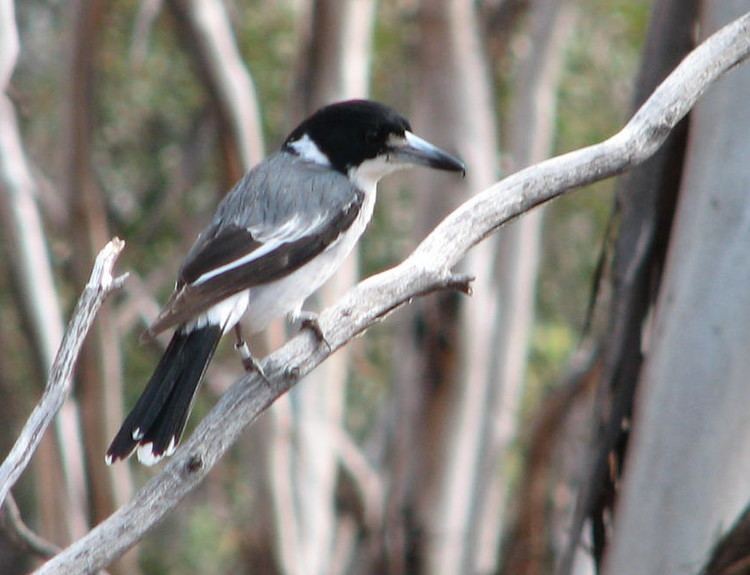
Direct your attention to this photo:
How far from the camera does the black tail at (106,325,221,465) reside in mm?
2867

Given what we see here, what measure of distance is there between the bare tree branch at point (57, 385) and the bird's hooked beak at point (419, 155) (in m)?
1.35

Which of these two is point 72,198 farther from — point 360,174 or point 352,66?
point 360,174

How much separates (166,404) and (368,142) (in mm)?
1212

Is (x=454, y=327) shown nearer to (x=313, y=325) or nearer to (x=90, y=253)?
(x=90, y=253)

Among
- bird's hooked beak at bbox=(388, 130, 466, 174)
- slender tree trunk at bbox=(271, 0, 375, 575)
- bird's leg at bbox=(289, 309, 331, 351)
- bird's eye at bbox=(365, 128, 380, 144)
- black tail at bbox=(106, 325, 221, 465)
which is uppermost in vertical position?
bird's eye at bbox=(365, 128, 380, 144)

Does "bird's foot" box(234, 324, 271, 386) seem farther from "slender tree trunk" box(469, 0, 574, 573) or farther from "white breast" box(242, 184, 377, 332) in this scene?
"slender tree trunk" box(469, 0, 574, 573)

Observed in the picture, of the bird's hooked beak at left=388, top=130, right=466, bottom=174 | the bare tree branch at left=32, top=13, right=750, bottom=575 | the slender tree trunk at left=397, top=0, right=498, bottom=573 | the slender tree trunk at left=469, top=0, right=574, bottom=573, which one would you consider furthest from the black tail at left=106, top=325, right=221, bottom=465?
the slender tree trunk at left=469, top=0, right=574, bottom=573

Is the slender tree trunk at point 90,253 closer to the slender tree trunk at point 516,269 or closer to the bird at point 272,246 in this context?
the slender tree trunk at point 516,269

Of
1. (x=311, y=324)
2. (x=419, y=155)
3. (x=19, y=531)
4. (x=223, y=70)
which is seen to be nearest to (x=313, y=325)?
(x=311, y=324)

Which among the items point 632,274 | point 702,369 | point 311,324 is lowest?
point 702,369

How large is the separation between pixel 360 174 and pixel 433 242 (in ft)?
3.34

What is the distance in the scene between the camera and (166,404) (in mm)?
2943

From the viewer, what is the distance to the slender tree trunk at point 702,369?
377 centimetres

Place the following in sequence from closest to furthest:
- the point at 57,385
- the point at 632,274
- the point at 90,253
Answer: the point at 57,385 → the point at 632,274 → the point at 90,253
